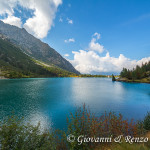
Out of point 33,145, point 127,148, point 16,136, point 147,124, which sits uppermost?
point 127,148

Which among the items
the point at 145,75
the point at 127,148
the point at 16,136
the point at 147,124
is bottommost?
the point at 147,124

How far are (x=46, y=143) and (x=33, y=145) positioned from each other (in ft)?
3.61

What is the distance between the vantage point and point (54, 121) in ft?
68.3

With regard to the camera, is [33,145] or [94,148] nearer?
[33,145]

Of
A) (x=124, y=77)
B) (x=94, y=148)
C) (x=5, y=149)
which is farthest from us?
(x=124, y=77)

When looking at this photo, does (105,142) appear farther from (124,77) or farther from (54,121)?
(124,77)

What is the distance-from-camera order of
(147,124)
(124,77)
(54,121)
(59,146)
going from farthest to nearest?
(124,77) → (54,121) → (147,124) → (59,146)

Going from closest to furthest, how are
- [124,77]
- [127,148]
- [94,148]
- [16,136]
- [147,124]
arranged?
[127,148] → [16,136] → [94,148] → [147,124] → [124,77]

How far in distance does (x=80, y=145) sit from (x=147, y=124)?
1319 cm

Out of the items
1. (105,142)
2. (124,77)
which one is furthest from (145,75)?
(105,142)

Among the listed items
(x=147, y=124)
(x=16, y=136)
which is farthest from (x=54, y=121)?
(x=147, y=124)

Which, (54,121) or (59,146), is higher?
(59,146)

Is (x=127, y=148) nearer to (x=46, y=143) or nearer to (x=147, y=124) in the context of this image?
(x=46, y=143)

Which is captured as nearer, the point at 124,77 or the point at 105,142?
the point at 105,142
